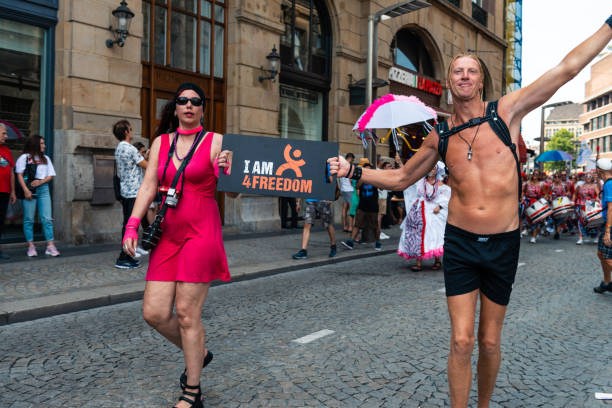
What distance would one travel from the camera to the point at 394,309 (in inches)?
235

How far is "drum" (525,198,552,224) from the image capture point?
14711 millimetres

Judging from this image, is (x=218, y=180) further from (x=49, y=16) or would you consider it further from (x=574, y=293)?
(x=49, y=16)

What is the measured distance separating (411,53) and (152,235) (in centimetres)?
1960

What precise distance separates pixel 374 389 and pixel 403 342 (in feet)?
3.77

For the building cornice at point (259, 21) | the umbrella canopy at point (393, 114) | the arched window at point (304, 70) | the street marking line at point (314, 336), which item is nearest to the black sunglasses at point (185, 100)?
the street marking line at point (314, 336)

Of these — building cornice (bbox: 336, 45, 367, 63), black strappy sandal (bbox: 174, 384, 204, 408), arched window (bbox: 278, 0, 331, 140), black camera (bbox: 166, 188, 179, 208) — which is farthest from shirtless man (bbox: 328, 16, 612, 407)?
building cornice (bbox: 336, 45, 367, 63)

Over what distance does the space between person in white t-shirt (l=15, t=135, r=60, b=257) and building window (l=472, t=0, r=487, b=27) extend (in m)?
21.9

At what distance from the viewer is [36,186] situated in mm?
8453

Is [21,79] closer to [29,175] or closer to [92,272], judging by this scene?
[29,175]

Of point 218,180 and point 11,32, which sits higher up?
point 11,32

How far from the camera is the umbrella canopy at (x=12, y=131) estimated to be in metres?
8.95

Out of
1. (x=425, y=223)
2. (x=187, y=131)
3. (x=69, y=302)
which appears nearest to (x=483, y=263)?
(x=187, y=131)

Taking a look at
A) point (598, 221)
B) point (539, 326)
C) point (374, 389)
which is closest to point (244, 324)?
point (374, 389)

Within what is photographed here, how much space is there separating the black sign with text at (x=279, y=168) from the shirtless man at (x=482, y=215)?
2.44 feet
